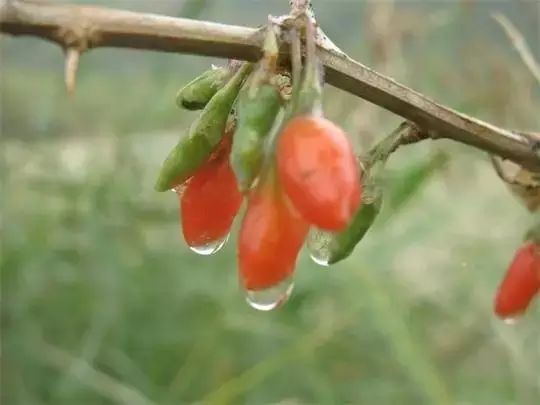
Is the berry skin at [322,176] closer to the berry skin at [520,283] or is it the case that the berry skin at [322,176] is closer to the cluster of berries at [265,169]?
the cluster of berries at [265,169]

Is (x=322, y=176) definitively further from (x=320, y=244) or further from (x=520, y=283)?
(x=520, y=283)

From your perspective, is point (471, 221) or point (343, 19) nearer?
point (471, 221)

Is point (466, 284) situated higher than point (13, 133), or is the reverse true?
point (13, 133)

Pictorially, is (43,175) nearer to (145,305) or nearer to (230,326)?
(145,305)

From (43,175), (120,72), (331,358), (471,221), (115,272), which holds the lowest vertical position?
(331,358)

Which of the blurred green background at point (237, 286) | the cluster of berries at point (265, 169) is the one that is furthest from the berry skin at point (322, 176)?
the blurred green background at point (237, 286)

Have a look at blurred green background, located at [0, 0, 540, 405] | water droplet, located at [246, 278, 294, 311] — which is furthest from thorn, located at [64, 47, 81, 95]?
blurred green background, located at [0, 0, 540, 405]

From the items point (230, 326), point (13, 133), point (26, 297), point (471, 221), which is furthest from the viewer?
point (471, 221)

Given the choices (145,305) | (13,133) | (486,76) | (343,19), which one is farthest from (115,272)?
(343,19)

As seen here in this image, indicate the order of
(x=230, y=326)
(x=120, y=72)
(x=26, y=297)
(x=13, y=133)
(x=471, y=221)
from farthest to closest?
(x=120, y=72) → (x=471, y=221) → (x=13, y=133) → (x=26, y=297) → (x=230, y=326)
